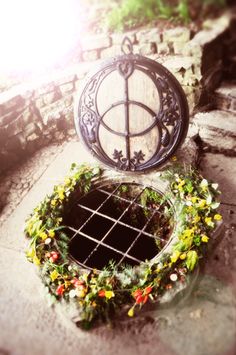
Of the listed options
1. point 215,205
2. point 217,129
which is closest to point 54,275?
point 215,205

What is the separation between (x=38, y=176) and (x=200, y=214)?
7.48 ft

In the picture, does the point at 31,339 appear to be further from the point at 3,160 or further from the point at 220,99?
the point at 220,99

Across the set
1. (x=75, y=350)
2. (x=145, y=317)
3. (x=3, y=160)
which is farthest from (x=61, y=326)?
(x=3, y=160)

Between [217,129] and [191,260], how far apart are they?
2.06 metres

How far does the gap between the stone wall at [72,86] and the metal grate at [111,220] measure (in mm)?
1447

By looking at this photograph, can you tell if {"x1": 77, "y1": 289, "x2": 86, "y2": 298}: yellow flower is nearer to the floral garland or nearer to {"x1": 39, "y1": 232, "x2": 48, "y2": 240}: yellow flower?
the floral garland

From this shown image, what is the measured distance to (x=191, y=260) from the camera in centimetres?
297

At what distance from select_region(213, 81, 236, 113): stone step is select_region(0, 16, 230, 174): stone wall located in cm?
12

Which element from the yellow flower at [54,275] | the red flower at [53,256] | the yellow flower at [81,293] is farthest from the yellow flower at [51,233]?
the yellow flower at [81,293]

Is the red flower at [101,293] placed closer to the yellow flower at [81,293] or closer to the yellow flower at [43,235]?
the yellow flower at [81,293]

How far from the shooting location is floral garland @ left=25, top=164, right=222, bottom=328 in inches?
114

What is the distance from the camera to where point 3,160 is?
4590mm

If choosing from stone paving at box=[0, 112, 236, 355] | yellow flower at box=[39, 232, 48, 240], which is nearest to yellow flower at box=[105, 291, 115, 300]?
stone paving at box=[0, 112, 236, 355]

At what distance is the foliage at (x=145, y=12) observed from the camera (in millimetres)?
3037
